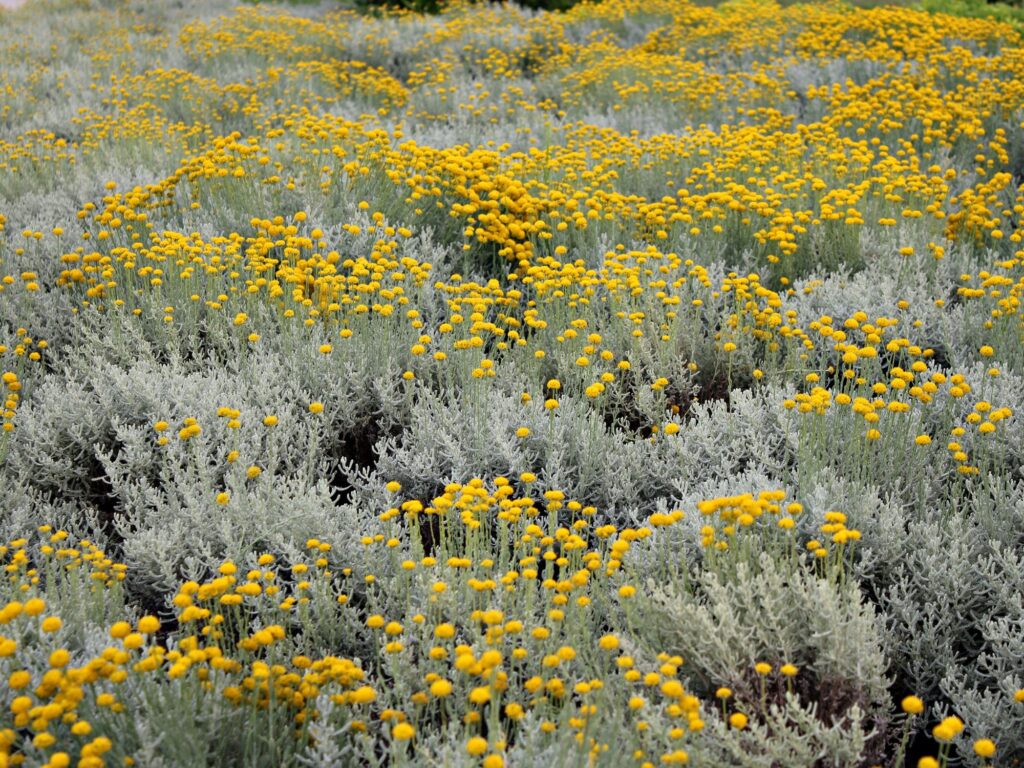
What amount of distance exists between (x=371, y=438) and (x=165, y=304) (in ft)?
4.04

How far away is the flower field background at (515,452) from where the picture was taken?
2211 mm

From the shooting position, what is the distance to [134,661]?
7.43 feet

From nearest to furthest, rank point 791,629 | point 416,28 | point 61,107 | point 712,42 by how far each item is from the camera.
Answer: point 791,629 → point 61,107 → point 712,42 → point 416,28

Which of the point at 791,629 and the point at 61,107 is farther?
the point at 61,107

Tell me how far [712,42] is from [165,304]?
27.0ft

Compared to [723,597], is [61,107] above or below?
above

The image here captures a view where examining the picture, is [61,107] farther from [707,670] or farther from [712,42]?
[707,670]

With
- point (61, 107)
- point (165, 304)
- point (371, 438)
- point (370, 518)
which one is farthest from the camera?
point (61, 107)

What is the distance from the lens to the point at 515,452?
3336 millimetres

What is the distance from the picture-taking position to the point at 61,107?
27.7 ft

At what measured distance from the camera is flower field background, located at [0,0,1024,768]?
2211 millimetres

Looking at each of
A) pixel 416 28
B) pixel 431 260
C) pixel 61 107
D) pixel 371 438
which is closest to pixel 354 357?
pixel 371 438

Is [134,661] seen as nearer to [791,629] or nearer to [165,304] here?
[791,629]

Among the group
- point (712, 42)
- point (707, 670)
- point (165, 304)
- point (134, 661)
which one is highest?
point (712, 42)
